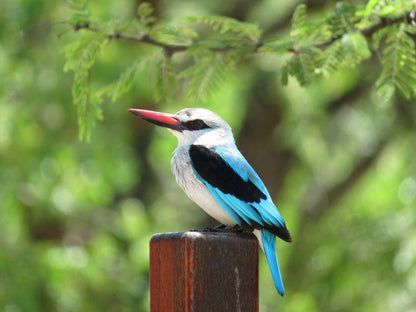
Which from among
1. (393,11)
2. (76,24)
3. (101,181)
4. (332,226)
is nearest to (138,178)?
(101,181)

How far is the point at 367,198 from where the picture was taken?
10.1 m

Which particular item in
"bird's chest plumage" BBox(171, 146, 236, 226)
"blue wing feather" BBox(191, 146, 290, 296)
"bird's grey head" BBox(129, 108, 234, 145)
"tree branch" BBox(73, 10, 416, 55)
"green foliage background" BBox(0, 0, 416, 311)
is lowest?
"green foliage background" BBox(0, 0, 416, 311)

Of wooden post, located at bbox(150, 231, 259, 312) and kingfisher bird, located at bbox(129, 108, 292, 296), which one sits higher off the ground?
wooden post, located at bbox(150, 231, 259, 312)

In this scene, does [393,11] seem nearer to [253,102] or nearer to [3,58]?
[253,102]

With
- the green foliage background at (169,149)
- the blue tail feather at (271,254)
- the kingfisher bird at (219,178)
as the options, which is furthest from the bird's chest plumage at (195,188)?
the green foliage background at (169,149)

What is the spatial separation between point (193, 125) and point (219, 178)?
0.38m

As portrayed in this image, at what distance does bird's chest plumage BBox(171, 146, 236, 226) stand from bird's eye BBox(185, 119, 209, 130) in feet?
0.44

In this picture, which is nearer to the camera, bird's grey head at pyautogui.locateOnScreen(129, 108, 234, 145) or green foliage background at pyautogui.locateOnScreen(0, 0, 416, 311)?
bird's grey head at pyautogui.locateOnScreen(129, 108, 234, 145)

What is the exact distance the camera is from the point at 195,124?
3564 mm

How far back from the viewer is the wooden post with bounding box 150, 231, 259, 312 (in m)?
2.43

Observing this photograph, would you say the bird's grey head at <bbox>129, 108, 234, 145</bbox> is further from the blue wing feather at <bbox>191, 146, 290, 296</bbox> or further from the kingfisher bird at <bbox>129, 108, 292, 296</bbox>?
the blue wing feather at <bbox>191, 146, 290, 296</bbox>

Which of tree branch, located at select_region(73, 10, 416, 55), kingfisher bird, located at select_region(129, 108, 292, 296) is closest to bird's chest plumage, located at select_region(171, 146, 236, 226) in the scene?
kingfisher bird, located at select_region(129, 108, 292, 296)

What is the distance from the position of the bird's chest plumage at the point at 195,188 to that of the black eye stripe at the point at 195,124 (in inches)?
5.2

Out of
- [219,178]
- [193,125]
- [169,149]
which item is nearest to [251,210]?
[219,178]
